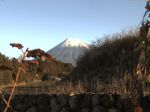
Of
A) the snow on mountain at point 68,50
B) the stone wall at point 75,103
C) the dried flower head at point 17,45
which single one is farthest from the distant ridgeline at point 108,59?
the dried flower head at point 17,45

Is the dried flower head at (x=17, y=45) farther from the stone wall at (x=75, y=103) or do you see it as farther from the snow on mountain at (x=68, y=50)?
the snow on mountain at (x=68, y=50)

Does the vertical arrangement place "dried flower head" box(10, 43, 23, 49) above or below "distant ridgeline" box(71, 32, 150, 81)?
below

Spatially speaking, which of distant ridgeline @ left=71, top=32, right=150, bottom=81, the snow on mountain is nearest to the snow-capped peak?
the snow on mountain

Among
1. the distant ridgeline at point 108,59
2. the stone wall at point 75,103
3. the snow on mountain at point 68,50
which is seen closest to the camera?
the stone wall at point 75,103

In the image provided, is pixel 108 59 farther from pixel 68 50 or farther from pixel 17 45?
pixel 17 45

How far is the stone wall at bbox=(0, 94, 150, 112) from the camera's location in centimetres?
1237

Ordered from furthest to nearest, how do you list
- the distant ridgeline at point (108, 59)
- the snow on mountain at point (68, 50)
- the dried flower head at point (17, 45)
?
the snow on mountain at point (68, 50)
the distant ridgeline at point (108, 59)
the dried flower head at point (17, 45)

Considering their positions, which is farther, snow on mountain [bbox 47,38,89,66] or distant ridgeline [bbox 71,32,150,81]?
snow on mountain [bbox 47,38,89,66]

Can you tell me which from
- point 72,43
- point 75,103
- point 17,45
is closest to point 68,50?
point 72,43

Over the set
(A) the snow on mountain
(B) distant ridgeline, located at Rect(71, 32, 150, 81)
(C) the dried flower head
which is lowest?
(C) the dried flower head

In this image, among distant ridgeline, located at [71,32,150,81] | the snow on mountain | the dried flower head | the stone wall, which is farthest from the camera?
the snow on mountain

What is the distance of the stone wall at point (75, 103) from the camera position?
12370mm

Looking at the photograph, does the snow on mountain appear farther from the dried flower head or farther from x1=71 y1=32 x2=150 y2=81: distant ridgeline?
the dried flower head

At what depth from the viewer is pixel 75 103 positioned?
47.6ft
